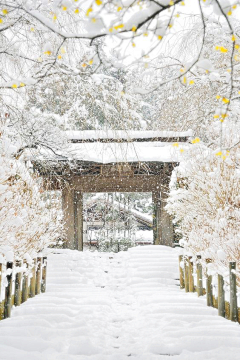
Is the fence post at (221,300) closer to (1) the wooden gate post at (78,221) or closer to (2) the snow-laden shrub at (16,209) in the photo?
(2) the snow-laden shrub at (16,209)

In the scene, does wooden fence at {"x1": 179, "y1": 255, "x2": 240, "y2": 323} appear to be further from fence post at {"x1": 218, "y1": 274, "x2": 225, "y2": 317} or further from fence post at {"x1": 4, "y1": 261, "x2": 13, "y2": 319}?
fence post at {"x1": 4, "y1": 261, "x2": 13, "y2": 319}

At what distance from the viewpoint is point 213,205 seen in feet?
21.5

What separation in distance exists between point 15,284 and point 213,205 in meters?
3.80

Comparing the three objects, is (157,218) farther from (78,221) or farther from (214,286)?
(214,286)

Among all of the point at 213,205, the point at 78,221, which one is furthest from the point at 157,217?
the point at 213,205

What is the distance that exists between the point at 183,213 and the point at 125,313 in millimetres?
3453

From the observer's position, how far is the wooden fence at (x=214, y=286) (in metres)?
4.28

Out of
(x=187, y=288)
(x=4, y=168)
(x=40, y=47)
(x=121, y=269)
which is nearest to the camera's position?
(x=40, y=47)

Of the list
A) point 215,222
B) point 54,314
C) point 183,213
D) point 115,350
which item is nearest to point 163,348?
point 115,350

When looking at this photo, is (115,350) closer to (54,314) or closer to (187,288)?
(54,314)

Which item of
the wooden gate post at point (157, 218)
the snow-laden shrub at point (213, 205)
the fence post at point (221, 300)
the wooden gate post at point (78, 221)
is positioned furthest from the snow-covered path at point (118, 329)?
the wooden gate post at point (78, 221)

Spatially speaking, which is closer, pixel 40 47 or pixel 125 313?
pixel 40 47

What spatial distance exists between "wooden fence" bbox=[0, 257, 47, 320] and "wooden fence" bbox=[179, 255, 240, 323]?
2.79 meters

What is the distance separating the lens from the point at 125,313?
5.01 m
